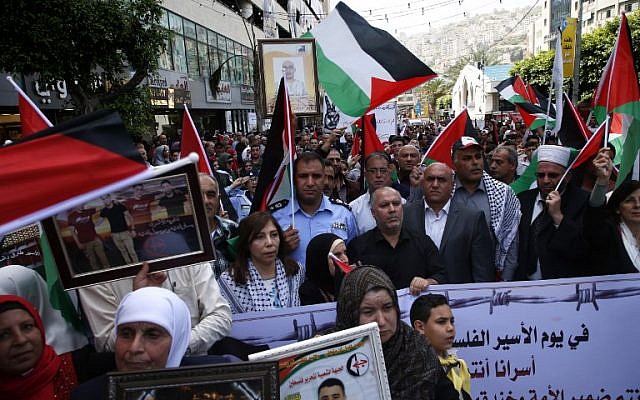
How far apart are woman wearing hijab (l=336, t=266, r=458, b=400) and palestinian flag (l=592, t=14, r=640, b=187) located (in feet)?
8.27

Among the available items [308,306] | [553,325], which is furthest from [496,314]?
[308,306]

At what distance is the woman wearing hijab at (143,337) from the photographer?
6.10 ft

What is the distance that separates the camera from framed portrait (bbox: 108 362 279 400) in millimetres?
1468

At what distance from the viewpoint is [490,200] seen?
4.14m

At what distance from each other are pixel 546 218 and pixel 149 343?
2.91 meters

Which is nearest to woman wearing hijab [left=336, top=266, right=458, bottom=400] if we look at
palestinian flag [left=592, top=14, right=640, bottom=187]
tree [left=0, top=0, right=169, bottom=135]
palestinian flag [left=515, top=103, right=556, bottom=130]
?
palestinian flag [left=592, top=14, right=640, bottom=187]

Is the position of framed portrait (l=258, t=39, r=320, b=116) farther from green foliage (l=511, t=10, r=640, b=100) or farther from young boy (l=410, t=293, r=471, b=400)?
green foliage (l=511, t=10, r=640, b=100)

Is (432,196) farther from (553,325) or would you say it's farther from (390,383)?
(390,383)

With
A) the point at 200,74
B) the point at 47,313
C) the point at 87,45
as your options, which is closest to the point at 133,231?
the point at 47,313

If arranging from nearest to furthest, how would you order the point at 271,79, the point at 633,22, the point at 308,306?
the point at 308,306
the point at 271,79
the point at 633,22

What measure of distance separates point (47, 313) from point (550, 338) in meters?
2.91

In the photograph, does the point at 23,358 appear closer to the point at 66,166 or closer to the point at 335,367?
the point at 66,166

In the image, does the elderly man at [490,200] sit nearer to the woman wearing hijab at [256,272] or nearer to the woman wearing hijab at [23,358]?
the woman wearing hijab at [256,272]

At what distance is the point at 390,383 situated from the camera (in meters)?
2.17
